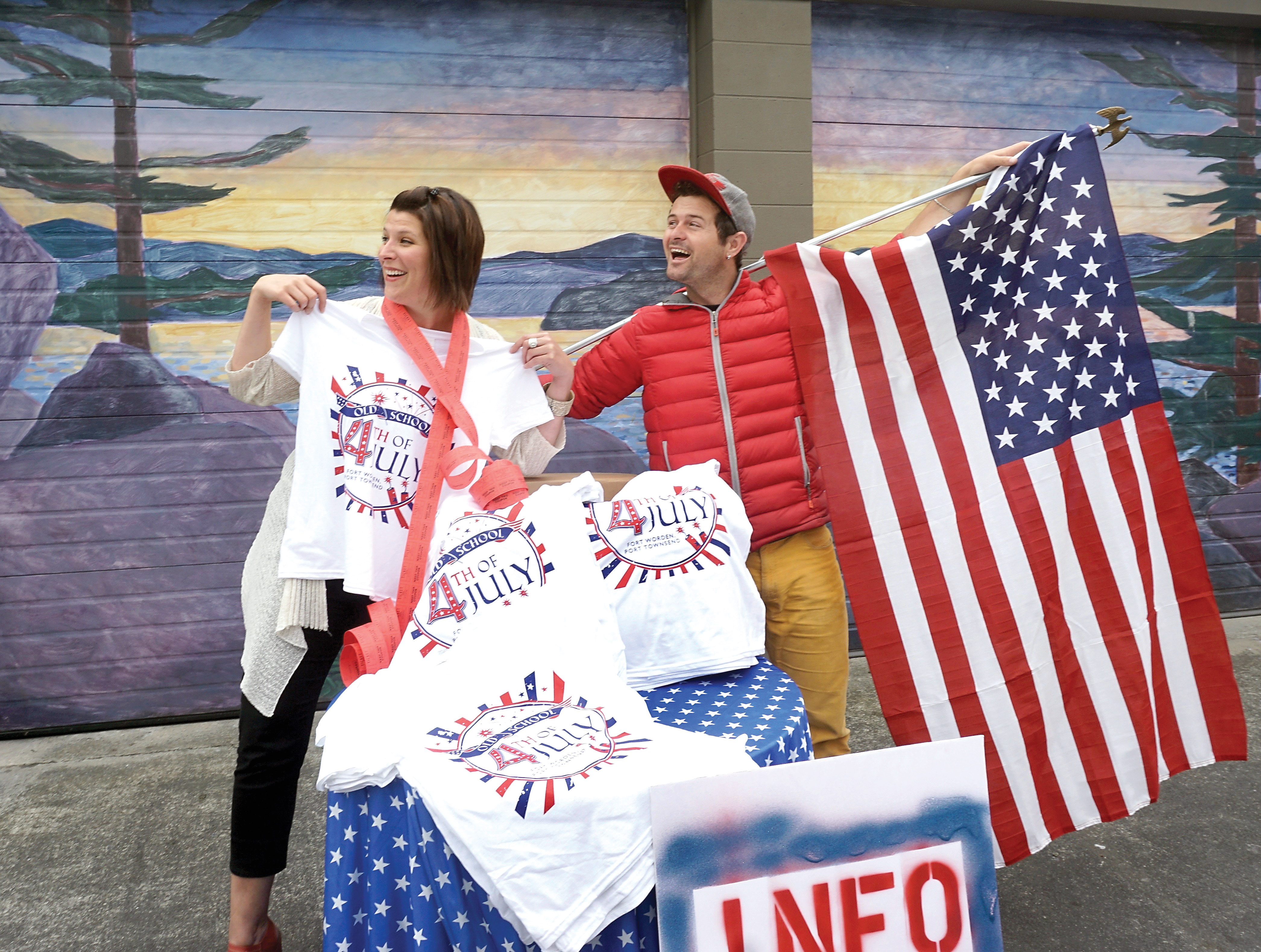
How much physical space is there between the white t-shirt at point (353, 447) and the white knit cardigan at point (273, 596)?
2.1 inches

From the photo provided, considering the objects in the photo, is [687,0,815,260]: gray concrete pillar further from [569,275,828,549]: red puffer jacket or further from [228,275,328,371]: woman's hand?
[228,275,328,371]: woman's hand

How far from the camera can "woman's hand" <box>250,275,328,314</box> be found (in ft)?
7.48

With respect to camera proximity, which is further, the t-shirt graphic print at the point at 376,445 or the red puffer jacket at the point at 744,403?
the red puffer jacket at the point at 744,403

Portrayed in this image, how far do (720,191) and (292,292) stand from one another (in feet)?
4.05

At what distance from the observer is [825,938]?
167cm

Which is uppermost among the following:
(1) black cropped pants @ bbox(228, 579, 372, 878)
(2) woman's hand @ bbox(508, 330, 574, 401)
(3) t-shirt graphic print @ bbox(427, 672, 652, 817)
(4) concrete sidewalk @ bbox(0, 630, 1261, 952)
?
(2) woman's hand @ bbox(508, 330, 574, 401)

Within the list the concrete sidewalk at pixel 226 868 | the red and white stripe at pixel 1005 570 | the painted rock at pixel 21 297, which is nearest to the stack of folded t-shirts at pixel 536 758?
the red and white stripe at pixel 1005 570

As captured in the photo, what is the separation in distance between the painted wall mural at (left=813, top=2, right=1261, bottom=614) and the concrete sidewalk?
2.22m

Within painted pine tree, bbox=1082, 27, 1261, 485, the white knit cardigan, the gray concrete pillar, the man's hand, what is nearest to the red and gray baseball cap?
the man's hand

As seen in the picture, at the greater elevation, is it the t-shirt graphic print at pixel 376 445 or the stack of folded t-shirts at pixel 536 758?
the t-shirt graphic print at pixel 376 445

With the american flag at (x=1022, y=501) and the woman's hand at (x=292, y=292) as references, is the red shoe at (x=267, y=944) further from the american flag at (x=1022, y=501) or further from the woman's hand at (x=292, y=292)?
the american flag at (x=1022, y=501)

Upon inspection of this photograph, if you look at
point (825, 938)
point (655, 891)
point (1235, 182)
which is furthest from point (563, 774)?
point (1235, 182)

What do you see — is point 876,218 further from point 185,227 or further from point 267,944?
point 185,227

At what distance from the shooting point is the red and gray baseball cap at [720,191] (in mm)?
2793
